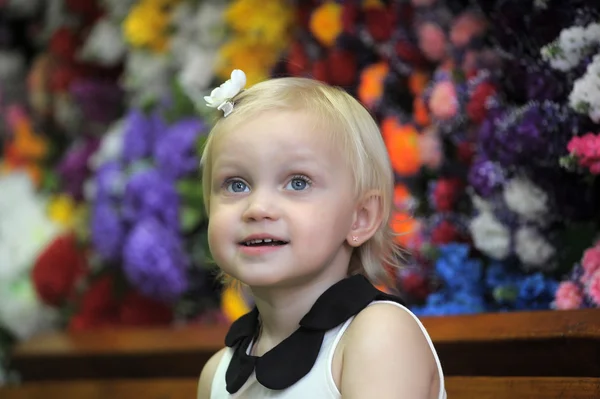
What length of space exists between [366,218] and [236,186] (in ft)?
0.62

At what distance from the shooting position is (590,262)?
155cm

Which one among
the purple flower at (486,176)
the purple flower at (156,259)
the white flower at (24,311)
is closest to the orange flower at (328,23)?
the purple flower at (486,176)

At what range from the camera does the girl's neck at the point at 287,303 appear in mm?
1251

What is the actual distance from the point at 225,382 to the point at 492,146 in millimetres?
697

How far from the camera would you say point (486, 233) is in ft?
5.70

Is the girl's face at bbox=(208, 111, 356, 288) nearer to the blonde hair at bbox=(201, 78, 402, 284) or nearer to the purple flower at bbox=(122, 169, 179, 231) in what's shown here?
the blonde hair at bbox=(201, 78, 402, 284)

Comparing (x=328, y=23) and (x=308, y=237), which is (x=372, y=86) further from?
(x=308, y=237)

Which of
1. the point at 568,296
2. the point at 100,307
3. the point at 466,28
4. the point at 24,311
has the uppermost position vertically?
the point at 466,28

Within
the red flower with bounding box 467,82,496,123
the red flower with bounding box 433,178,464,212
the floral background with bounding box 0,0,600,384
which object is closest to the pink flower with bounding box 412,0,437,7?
the floral background with bounding box 0,0,600,384

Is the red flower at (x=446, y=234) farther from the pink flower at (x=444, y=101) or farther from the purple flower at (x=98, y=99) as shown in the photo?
the purple flower at (x=98, y=99)

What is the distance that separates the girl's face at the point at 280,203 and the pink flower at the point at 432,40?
2.61ft

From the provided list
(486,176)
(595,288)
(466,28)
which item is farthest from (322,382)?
(466,28)

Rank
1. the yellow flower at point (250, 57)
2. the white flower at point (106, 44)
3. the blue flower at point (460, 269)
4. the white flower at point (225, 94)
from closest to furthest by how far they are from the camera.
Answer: the white flower at point (225, 94), the blue flower at point (460, 269), the yellow flower at point (250, 57), the white flower at point (106, 44)

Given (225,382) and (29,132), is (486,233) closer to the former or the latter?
(225,382)
